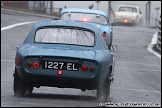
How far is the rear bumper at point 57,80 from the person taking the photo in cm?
1035

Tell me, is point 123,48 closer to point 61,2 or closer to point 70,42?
point 70,42

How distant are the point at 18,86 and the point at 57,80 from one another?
88 centimetres

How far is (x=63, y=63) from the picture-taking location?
10312 millimetres

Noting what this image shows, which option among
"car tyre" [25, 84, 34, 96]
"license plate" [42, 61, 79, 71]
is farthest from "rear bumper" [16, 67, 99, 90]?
"car tyre" [25, 84, 34, 96]

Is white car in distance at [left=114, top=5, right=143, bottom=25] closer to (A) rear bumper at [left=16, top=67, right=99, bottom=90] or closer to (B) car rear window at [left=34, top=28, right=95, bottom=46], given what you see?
→ (B) car rear window at [left=34, top=28, right=95, bottom=46]

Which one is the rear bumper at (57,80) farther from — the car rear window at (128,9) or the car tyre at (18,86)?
the car rear window at (128,9)

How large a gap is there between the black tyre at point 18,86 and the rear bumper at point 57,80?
0.83 ft

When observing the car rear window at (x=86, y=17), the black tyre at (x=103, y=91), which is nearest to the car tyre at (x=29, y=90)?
the black tyre at (x=103, y=91)

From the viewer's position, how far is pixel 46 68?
33.9 ft

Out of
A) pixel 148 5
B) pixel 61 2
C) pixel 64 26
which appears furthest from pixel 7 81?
pixel 61 2

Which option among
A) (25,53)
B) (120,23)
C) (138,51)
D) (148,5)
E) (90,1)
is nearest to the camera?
(25,53)

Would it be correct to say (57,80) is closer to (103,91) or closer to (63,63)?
(63,63)

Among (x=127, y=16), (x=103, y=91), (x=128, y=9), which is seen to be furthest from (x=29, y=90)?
(x=128, y=9)

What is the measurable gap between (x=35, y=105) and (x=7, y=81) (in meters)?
4.64
